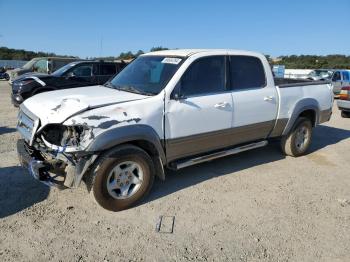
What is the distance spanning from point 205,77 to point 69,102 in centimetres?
193

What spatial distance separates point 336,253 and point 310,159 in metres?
3.43

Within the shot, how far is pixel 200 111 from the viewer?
189 inches

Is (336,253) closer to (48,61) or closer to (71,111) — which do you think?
(71,111)

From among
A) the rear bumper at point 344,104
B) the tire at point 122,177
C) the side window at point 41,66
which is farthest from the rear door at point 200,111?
the side window at point 41,66

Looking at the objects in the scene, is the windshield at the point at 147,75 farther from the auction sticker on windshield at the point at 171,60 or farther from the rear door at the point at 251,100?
the rear door at the point at 251,100

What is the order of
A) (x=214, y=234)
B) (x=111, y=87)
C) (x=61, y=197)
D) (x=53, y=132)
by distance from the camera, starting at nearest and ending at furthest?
1. (x=214, y=234)
2. (x=53, y=132)
3. (x=61, y=197)
4. (x=111, y=87)

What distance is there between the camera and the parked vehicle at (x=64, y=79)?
10.7 meters

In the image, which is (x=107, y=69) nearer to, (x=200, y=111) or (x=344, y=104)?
(x=344, y=104)

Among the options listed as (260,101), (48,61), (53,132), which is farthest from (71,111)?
(48,61)

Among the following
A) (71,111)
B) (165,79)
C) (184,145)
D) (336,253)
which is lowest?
(336,253)

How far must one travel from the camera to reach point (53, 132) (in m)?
4.17

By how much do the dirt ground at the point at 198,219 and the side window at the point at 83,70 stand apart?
20.7ft

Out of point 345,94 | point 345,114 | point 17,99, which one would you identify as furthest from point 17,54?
point 345,94

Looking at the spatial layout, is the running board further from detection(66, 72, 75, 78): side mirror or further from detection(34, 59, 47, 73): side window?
detection(34, 59, 47, 73): side window
